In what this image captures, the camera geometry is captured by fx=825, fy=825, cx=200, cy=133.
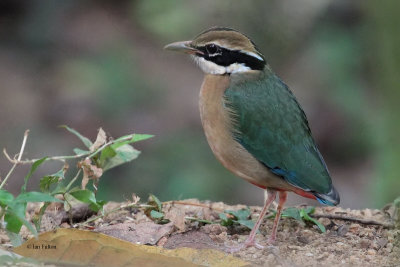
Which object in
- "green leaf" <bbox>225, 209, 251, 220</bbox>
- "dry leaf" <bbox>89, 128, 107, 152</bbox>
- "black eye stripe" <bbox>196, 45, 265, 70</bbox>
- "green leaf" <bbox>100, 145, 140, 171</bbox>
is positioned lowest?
"green leaf" <bbox>225, 209, 251, 220</bbox>

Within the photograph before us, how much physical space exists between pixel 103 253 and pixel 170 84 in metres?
9.11

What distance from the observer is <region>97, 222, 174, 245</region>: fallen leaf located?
5637 millimetres

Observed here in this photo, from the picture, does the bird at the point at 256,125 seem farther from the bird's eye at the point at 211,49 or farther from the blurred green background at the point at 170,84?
the blurred green background at the point at 170,84

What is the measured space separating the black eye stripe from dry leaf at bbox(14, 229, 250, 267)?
6.34 ft

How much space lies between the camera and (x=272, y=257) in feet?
17.9

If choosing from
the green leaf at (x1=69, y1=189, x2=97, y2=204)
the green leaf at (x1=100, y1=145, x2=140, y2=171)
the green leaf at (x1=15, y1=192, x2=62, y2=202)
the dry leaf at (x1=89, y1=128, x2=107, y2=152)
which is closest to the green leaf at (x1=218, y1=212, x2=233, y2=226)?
the green leaf at (x1=100, y1=145, x2=140, y2=171)

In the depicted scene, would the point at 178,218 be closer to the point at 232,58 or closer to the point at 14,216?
the point at 14,216

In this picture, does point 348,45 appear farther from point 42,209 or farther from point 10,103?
point 42,209

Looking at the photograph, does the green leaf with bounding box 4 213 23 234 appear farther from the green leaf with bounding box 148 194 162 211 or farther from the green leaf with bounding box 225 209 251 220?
the green leaf with bounding box 225 209 251 220

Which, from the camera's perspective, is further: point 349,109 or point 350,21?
point 350,21

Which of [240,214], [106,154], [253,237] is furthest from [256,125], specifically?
[106,154]

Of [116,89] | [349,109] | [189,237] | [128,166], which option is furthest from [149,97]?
[189,237]

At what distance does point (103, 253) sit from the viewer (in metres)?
5.06

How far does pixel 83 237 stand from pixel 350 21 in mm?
9435
